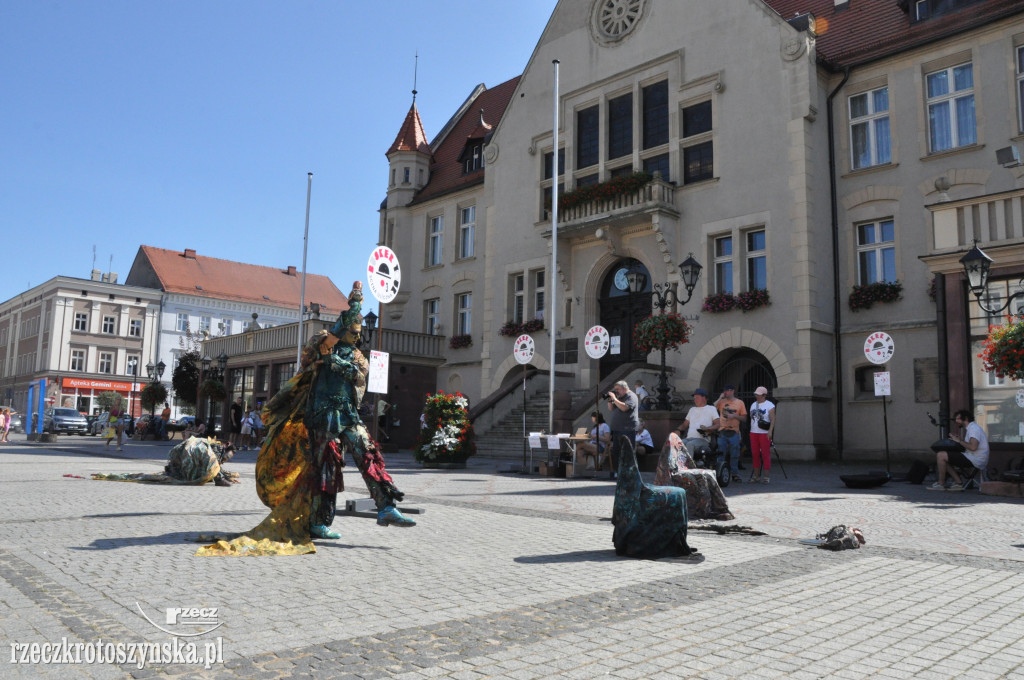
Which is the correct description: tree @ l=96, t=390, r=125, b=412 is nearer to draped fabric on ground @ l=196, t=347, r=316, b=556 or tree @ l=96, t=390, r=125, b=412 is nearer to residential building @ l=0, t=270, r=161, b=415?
residential building @ l=0, t=270, r=161, b=415

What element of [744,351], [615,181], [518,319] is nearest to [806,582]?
[744,351]

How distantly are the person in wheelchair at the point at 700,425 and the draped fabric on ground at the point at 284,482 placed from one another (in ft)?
25.1

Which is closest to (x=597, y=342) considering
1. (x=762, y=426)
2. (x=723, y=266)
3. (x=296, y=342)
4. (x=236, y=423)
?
(x=762, y=426)

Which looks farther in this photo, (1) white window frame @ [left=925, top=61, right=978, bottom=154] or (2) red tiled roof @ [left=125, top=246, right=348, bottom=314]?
(2) red tiled roof @ [left=125, top=246, right=348, bottom=314]

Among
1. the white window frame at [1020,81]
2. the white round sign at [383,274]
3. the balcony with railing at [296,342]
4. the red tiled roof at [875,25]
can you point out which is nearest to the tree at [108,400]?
the balcony with railing at [296,342]

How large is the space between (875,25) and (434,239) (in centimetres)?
2006

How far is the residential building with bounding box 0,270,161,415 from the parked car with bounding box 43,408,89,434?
1846 centimetres

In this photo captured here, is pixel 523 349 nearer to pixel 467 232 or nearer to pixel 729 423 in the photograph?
pixel 729 423

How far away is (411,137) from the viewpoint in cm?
3756

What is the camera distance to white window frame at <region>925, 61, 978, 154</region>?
20625 millimetres

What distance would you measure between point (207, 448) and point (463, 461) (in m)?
7.02

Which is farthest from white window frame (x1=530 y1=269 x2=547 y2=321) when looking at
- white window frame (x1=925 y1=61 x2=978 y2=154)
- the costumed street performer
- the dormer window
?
the costumed street performer

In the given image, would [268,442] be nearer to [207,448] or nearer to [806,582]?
[806,582]

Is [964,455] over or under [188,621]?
over
